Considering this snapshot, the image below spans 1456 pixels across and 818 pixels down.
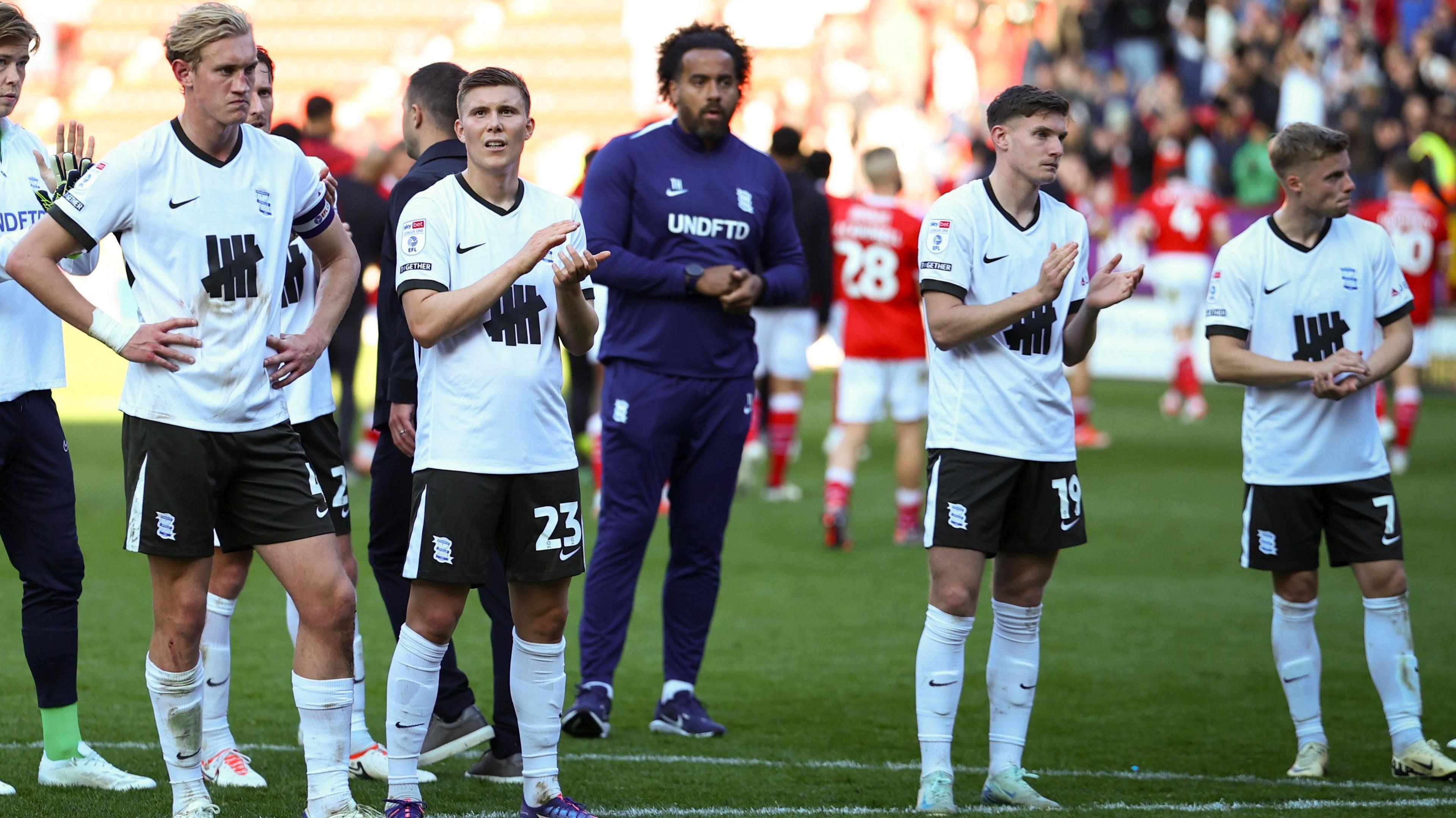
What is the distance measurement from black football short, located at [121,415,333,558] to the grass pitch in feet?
2.82

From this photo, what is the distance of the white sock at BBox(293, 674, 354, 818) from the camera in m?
4.08

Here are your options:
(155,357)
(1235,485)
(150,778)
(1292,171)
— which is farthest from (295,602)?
(1235,485)

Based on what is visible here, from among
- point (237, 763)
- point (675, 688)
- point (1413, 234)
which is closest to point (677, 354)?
point (675, 688)

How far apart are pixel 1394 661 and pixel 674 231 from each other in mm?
2752

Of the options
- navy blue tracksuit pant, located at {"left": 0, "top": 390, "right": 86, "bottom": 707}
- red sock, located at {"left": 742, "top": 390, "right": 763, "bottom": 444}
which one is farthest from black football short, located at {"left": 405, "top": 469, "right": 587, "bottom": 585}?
red sock, located at {"left": 742, "top": 390, "right": 763, "bottom": 444}

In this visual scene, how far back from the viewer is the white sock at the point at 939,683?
14.9 ft

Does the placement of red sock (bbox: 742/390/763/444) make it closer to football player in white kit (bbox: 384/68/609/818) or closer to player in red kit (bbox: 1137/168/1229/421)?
player in red kit (bbox: 1137/168/1229/421)

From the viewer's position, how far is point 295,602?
4152mm

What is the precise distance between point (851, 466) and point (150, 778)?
5554 mm

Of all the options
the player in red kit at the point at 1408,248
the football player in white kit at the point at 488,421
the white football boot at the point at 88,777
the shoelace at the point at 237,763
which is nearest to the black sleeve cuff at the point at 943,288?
the football player in white kit at the point at 488,421

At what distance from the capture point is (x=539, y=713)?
4.32 m

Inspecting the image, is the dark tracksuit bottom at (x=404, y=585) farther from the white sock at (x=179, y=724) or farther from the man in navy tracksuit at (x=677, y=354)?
the white sock at (x=179, y=724)

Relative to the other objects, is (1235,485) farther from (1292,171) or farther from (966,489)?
(966,489)

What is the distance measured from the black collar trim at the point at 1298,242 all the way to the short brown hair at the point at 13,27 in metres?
3.74
